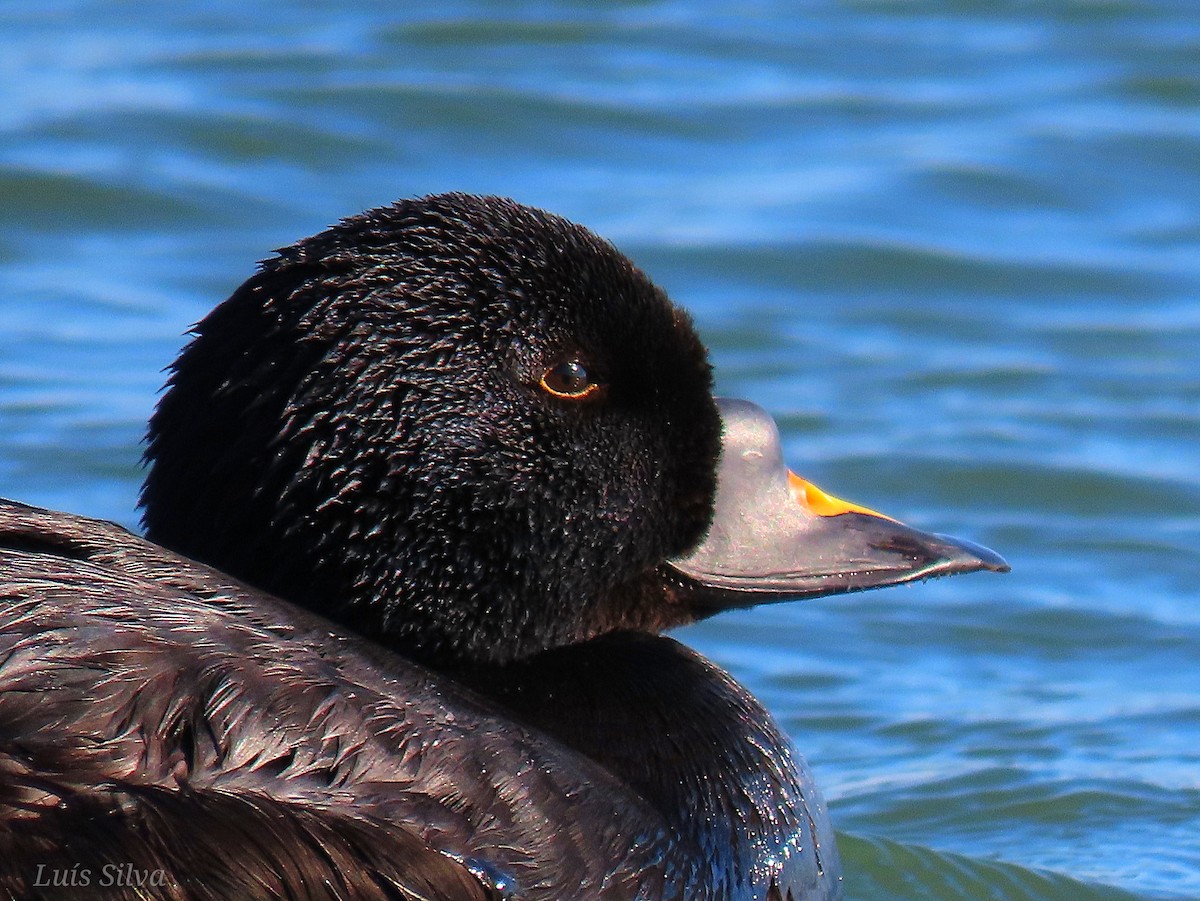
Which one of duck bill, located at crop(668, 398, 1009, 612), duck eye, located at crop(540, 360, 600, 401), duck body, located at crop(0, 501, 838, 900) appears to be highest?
duck eye, located at crop(540, 360, 600, 401)

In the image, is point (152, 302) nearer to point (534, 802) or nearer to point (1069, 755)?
point (1069, 755)

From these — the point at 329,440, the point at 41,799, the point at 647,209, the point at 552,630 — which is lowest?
the point at 41,799

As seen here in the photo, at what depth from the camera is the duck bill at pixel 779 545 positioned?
4.14m

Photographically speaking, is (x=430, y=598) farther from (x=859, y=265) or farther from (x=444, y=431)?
(x=859, y=265)

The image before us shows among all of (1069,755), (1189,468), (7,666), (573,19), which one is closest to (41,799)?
(7,666)

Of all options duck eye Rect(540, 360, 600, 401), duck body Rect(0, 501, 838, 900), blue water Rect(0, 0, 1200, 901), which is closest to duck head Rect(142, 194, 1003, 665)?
duck eye Rect(540, 360, 600, 401)

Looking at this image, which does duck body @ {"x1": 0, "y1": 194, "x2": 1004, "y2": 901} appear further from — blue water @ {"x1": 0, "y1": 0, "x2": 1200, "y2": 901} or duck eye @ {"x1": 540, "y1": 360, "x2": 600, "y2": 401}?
blue water @ {"x1": 0, "y1": 0, "x2": 1200, "y2": 901}

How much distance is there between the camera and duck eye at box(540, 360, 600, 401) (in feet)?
12.6

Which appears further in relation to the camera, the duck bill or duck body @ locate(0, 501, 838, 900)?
the duck bill

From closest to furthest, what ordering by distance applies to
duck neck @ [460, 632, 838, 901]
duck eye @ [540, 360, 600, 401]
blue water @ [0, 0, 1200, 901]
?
duck neck @ [460, 632, 838, 901], duck eye @ [540, 360, 600, 401], blue water @ [0, 0, 1200, 901]

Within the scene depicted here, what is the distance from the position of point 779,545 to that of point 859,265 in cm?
465

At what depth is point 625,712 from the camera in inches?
151

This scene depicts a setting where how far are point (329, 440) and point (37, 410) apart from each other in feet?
12.7

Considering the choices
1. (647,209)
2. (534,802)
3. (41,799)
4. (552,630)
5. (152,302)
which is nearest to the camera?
(41,799)
